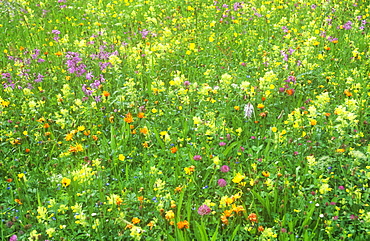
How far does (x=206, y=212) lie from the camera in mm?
2275

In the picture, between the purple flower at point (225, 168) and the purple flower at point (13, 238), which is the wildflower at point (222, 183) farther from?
the purple flower at point (13, 238)

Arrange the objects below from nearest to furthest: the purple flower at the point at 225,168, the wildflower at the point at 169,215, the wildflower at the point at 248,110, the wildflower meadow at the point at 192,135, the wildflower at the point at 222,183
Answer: the wildflower at the point at 169,215, the wildflower meadow at the point at 192,135, the wildflower at the point at 222,183, the purple flower at the point at 225,168, the wildflower at the point at 248,110

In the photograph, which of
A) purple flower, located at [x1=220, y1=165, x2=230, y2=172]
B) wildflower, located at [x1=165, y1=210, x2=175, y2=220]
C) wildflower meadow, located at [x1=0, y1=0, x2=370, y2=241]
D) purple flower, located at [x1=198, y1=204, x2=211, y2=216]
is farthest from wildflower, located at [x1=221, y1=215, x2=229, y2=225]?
purple flower, located at [x1=220, y1=165, x2=230, y2=172]

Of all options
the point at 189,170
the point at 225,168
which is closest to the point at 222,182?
the point at 225,168

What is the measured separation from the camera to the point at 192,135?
307cm

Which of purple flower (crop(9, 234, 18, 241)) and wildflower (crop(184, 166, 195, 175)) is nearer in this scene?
purple flower (crop(9, 234, 18, 241))

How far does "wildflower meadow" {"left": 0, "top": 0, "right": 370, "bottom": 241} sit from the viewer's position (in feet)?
7.67

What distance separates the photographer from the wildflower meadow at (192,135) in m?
2.34

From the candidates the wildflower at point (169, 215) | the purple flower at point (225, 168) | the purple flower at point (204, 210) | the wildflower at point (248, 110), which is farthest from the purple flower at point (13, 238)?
the wildflower at point (248, 110)

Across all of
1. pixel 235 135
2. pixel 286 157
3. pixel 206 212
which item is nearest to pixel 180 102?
pixel 235 135

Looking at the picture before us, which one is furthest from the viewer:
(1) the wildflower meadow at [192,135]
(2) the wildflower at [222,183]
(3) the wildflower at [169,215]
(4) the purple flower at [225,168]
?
(4) the purple flower at [225,168]

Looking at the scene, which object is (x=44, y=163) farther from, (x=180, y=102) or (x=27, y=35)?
(x=27, y=35)

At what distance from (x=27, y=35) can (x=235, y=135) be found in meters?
3.88

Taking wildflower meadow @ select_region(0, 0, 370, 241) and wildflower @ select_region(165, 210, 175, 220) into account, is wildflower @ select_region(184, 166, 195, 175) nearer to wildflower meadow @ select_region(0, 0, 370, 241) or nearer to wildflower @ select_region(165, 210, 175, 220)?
wildflower meadow @ select_region(0, 0, 370, 241)
